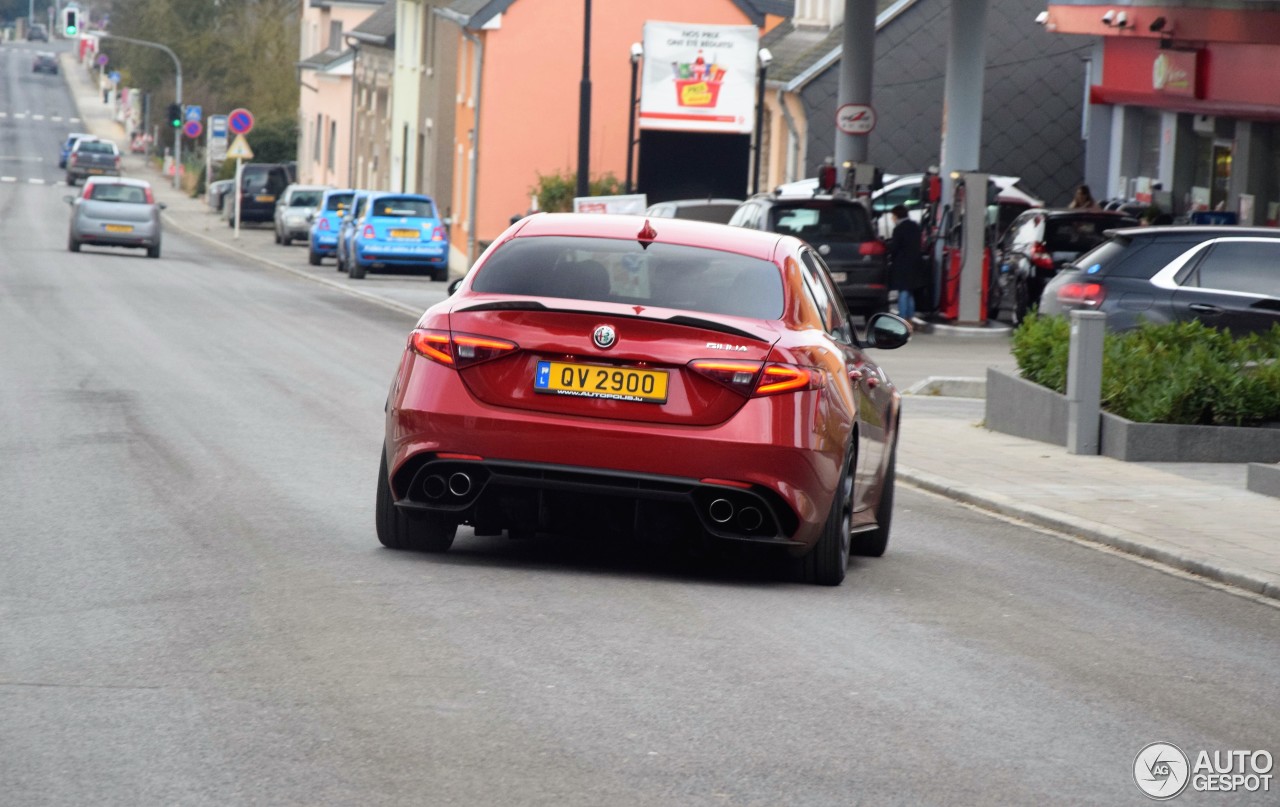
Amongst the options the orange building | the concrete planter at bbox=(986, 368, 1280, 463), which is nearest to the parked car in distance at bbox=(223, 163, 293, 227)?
the orange building

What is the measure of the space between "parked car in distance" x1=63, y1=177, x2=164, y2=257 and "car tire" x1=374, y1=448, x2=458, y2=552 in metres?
37.7

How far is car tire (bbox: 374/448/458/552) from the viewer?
30.2ft

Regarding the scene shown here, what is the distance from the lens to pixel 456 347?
8.73 meters

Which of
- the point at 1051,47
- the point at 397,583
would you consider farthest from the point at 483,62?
the point at 397,583

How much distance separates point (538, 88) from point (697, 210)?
1933 centimetres

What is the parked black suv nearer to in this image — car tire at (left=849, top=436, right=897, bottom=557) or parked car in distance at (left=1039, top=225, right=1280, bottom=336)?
parked car in distance at (left=1039, top=225, right=1280, bottom=336)

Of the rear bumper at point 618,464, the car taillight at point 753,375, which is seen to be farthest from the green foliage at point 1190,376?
the car taillight at point 753,375

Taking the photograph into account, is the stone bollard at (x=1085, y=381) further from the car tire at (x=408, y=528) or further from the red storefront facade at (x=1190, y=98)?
the red storefront facade at (x=1190, y=98)

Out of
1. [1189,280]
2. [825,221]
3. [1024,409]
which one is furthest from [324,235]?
[1024,409]

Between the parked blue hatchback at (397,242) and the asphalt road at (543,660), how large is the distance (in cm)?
3000

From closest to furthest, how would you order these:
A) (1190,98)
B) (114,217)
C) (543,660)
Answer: (543,660)
(1190,98)
(114,217)

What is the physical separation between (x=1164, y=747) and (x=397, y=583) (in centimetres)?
319

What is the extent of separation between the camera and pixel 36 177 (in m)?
95.9

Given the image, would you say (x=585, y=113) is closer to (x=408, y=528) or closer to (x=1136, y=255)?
(x=1136, y=255)
